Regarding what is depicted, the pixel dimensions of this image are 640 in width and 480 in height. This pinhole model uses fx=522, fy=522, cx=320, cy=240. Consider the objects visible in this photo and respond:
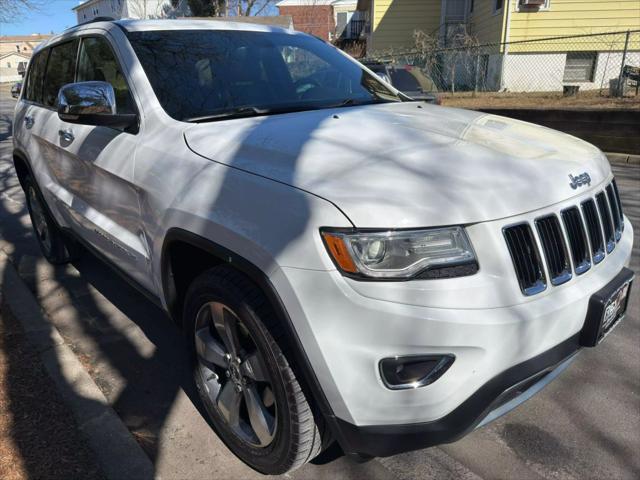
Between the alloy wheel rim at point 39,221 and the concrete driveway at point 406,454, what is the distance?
2.80 feet

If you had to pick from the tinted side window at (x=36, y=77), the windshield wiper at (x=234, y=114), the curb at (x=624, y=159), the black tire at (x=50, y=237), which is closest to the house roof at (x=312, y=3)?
the curb at (x=624, y=159)

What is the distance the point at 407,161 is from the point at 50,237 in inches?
153

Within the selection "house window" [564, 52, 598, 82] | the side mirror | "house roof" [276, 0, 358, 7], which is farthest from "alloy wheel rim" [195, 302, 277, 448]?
"house roof" [276, 0, 358, 7]

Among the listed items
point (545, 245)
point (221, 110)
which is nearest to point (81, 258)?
point (221, 110)

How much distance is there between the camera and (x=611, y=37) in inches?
593

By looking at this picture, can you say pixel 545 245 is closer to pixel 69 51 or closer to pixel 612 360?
pixel 612 360

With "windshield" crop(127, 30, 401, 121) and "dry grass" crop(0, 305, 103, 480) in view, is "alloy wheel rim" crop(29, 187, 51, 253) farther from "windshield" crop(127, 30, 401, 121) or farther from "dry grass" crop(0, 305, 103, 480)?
"windshield" crop(127, 30, 401, 121)

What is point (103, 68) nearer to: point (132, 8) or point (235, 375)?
point (235, 375)

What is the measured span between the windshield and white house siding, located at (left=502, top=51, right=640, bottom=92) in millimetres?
13883

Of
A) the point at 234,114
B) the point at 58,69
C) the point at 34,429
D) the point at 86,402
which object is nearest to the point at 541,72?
the point at 58,69

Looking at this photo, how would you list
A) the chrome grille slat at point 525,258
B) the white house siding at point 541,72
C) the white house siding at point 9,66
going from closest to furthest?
the chrome grille slat at point 525,258
the white house siding at point 541,72
the white house siding at point 9,66

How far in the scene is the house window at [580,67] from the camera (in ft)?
51.2

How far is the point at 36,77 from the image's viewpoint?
4.64 meters

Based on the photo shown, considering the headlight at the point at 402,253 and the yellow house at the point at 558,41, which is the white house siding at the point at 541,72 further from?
the headlight at the point at 402,253
